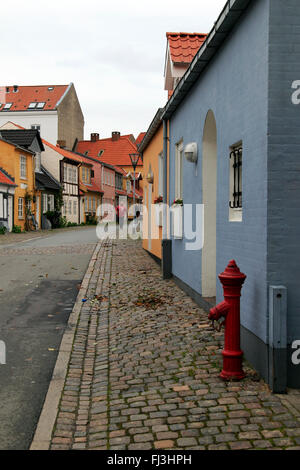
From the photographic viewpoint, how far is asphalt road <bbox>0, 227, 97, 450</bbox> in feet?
13.6

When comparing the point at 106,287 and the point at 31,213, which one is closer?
the point at 106,287

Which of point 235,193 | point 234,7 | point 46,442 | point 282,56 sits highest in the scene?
point 234,7

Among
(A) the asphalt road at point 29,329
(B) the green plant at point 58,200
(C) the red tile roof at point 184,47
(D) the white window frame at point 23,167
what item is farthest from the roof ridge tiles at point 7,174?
(C) the red tile roof at point 184,47

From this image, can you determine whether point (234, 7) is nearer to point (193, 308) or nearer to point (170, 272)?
point (193, 308)

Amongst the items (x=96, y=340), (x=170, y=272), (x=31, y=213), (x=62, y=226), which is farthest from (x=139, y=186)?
(x=96, y=340)

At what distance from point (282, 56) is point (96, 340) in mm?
3901

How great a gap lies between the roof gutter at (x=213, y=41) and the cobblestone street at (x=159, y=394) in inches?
140

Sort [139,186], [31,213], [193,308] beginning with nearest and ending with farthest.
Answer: [193,308]
[31,213]
[139,186]

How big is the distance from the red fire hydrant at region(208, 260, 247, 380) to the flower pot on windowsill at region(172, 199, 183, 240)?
481 centimetres

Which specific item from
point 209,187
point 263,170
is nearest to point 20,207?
point 209,187

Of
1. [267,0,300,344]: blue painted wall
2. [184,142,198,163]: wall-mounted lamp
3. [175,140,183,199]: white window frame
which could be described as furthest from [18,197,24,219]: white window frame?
[267,0,300,344]: blue painted wall

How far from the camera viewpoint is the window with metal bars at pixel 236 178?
19.8 feet

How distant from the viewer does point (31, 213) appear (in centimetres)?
3512

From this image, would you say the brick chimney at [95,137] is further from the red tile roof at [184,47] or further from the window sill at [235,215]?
the window sill at [235,215]
